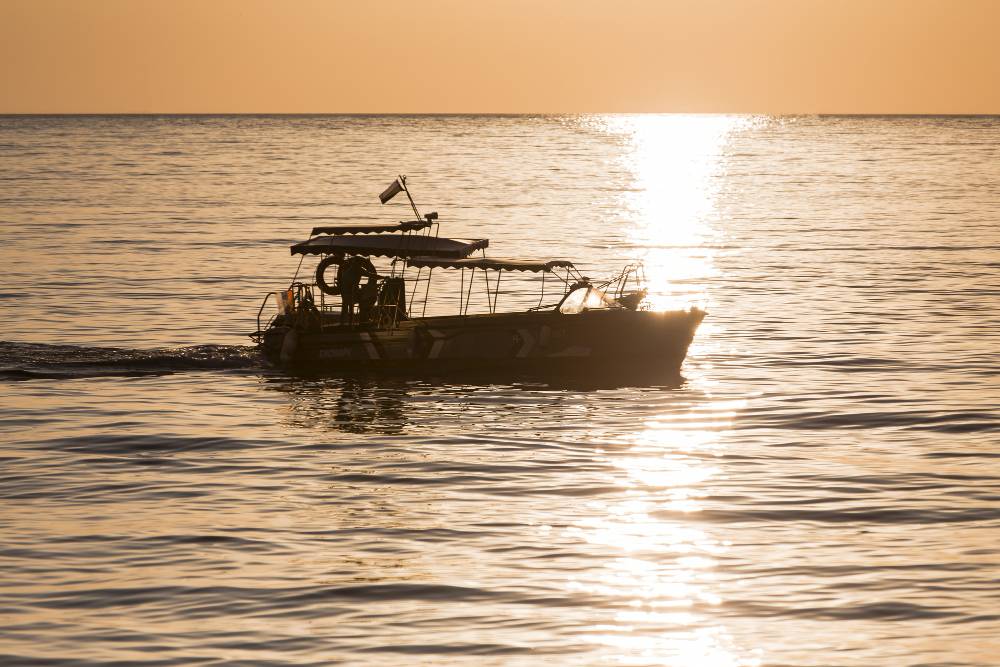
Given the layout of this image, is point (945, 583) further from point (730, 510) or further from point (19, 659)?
point (19, 659)

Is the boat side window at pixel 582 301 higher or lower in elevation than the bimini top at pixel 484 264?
lower

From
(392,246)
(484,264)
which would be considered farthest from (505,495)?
(392,246)

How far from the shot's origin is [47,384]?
37406 millimetres

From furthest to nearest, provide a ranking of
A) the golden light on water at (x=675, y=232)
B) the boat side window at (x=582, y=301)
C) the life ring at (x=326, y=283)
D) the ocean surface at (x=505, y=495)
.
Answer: the golden light on water at (x=675, y=232) < the life ring at (x=326, y=283) < the boat side window at (x=582, y=301) < the ocean surface at (x=505, y=495)

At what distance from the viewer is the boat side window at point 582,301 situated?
37.9 metres

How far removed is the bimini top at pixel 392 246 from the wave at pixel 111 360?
445cm

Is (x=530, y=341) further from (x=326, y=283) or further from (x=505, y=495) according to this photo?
(x=505, y=495)

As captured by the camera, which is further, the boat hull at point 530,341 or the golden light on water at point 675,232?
the golden light on water at point 675,232

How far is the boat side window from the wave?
9.11 metres

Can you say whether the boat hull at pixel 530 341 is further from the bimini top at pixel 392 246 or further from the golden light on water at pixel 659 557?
the golden light on water at pixel 659 557

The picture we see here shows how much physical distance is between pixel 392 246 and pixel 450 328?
266 centimetres

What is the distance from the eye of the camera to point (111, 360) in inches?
1581

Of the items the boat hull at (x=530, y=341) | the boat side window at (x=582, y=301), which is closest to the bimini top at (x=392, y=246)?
the boat hull at (x=530, y=341)

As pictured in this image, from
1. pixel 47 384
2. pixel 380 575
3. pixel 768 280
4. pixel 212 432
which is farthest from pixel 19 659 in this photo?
pixel 768 280
